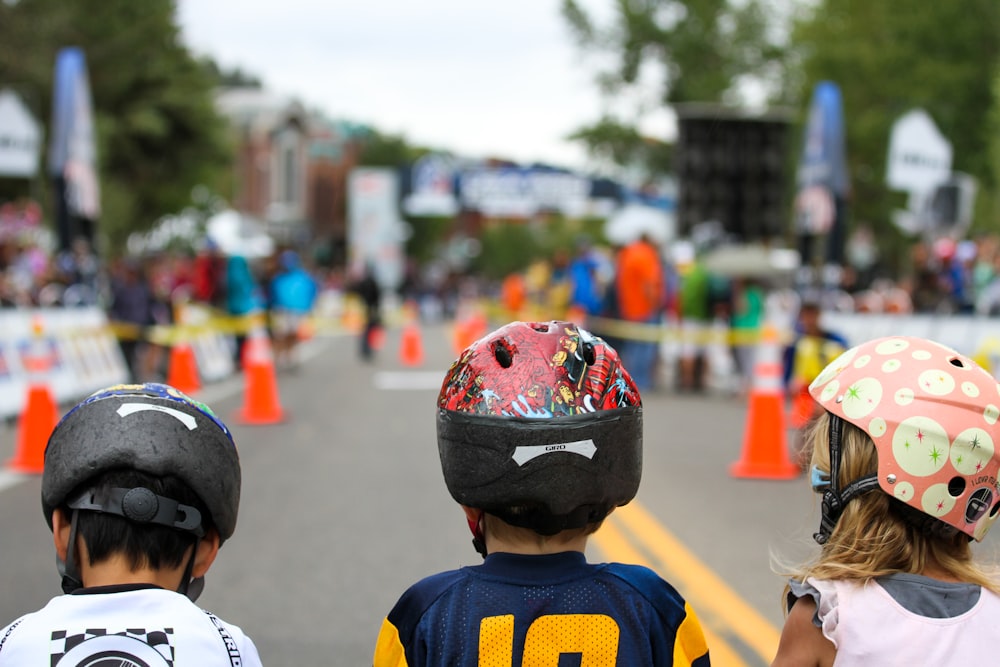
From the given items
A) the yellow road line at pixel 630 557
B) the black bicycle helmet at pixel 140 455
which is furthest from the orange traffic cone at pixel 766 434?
the black bicycle helmet at pixel 140 455

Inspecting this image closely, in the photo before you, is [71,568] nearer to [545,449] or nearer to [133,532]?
[133,532]

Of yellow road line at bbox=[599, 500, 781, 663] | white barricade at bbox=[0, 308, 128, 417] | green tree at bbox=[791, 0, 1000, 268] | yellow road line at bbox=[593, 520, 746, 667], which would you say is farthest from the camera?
green tree at bbox=[791, 0, 1000, 268]

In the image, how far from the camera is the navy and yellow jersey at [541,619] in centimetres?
227

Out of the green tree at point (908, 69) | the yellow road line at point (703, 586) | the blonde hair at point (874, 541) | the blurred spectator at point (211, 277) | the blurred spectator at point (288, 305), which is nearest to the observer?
the blonde hair at point (874, 541)

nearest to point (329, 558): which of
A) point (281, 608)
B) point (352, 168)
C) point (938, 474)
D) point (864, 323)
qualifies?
point (281, 608)

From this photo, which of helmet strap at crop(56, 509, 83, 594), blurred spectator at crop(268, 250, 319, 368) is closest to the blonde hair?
helmet strap at crop(56, 509, 83, 594)

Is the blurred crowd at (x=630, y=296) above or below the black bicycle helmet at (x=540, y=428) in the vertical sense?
below

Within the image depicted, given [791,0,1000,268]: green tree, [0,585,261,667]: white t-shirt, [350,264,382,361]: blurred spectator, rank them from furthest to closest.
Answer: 1. [791,0,1000,268]: green tree
2. [350,264,382,361]: blurred spectator
3. [0,585,261,667]: white t-shirt

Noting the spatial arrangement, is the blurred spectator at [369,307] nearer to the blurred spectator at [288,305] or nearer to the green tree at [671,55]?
the blurred spectator at [288,305]

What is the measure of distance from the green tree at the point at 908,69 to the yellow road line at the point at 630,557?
35.7 meters

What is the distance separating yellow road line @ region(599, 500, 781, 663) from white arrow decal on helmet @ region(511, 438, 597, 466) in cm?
284

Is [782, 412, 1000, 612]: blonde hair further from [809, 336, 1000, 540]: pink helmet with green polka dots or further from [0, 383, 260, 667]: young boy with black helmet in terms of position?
[0, 383, 260, 667]: young boy with black helmet

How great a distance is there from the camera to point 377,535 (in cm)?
718

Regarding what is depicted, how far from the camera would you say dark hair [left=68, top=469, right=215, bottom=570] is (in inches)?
91.3
